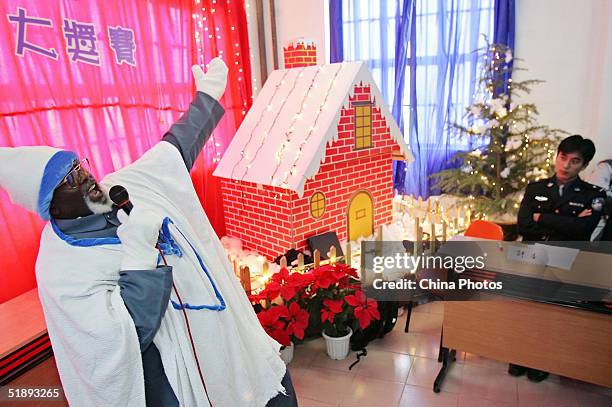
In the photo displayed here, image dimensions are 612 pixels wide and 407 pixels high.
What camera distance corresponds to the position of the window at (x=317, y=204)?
12.3 feet

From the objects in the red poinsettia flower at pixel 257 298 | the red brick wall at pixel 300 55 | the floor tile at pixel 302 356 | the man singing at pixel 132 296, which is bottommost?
the floor tile at pixel 302 356

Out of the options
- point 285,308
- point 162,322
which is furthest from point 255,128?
point 162,322

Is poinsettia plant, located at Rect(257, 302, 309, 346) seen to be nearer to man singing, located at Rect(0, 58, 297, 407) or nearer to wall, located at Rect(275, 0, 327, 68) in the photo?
man singing, located at Rect(0, 58, 297, 407)

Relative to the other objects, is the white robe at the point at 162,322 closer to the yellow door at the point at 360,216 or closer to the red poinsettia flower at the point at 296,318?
the red poinsettia flower at the point at 296,318

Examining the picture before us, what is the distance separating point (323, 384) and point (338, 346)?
0.30 metres

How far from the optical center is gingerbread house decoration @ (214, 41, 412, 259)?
142 inches

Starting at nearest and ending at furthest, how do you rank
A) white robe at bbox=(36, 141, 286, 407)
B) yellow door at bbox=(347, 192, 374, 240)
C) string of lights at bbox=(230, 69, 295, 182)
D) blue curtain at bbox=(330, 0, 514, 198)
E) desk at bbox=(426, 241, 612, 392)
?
white robe at bbox=(36, 141, 286, 407) → desk at bbox=(426, 241, 612, 392) → string of lights at bbox=(230, 69, 295, 182) → yellow door at bbox=(347, 192, 374, 240) → blue curtain at bbox=(330, 0, 514, 198)

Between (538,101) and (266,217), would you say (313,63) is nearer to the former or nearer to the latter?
(266,217)

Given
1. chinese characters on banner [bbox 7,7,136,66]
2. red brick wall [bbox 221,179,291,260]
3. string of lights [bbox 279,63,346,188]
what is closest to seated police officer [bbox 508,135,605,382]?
string of lights [bbox 279,63,346,188]

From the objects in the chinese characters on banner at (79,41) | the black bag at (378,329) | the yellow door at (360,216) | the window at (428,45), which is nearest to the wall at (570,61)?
the window at (428,45)

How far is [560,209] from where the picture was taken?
9.81 ft

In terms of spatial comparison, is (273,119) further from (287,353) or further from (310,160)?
(287,353)
